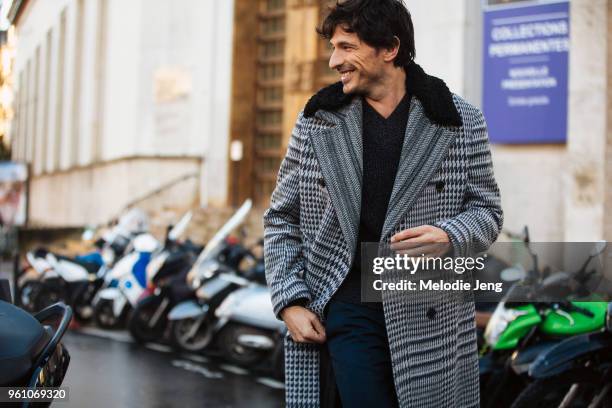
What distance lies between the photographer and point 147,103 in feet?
72.6

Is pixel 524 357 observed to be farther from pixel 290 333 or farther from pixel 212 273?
pixel 212 273

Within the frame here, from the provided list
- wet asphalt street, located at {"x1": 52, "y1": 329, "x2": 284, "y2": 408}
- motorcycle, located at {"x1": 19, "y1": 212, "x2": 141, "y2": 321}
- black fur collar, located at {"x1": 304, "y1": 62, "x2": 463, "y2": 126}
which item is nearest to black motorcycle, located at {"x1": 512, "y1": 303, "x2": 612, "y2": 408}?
black fur collar, located at {"x1": 304, "y1": 62, "x2": 463, "y2": 126}

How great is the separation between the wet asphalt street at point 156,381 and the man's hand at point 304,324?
4.50m

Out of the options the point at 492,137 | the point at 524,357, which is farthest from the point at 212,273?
the point at 492,137

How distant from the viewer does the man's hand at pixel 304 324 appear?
2705mm

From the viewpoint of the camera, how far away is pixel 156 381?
8008mm

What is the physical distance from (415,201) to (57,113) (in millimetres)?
34081

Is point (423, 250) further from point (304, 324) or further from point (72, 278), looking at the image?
point (72, 278)

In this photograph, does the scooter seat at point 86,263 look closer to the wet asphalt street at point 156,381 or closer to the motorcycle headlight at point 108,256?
the motorcycle headlight at point 108,256

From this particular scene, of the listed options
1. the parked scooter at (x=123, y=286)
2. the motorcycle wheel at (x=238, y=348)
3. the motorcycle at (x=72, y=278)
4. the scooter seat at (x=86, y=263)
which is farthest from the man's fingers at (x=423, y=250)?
the scooter seat at (x=86, y=263)

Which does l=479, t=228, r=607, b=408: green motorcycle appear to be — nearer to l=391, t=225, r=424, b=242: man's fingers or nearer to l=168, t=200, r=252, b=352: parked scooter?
l=391, t=225, r=424, b=242: man's fingers

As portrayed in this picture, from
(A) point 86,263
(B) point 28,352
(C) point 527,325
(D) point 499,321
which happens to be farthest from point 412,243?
(A) point 86,263

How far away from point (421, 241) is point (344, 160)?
1.07 ft

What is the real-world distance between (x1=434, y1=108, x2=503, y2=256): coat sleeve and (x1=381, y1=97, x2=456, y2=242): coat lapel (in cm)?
9
